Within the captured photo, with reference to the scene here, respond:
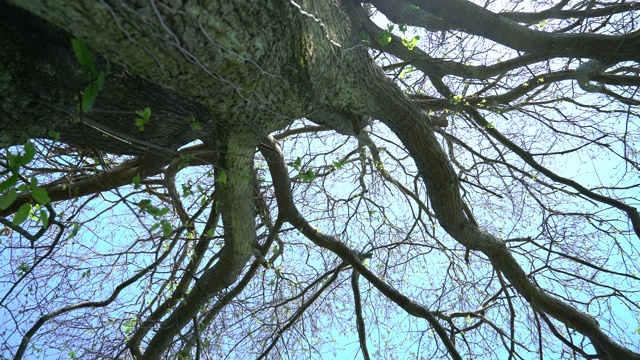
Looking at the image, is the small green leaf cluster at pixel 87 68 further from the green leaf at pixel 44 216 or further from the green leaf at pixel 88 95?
the green leaf at pixel 44 216

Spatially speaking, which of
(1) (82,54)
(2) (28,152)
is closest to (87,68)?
(1) (82,54)

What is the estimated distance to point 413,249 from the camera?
509 centimetres

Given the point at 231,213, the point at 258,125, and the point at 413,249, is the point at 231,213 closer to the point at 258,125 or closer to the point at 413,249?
the point at 258,125

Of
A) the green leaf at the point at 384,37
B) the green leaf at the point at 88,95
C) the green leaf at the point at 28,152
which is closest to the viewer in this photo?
the green leaf at the point at 28,152

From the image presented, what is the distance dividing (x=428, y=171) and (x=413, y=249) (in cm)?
205

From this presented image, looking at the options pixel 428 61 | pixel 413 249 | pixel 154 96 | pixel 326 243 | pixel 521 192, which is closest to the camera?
pixel 154 96

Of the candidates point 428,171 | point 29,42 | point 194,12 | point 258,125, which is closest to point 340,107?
point 258,125

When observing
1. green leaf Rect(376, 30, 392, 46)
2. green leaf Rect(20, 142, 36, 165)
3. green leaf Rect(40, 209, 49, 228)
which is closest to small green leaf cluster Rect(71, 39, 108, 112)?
green leaf Rect(20, 142, 36, 165)

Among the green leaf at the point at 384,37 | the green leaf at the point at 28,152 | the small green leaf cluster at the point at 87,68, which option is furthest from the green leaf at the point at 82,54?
the green leaf at the point at 384,37

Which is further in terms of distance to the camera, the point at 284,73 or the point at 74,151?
the point at 74,151

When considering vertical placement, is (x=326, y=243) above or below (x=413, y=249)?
below

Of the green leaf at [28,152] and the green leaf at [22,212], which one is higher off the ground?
the green leaf at [28,152]

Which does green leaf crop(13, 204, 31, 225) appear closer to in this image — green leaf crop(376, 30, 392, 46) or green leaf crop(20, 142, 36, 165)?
green leaf crop(20, 142, 36, 165)

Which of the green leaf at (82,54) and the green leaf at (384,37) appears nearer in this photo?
the green leaf at (82,54)
